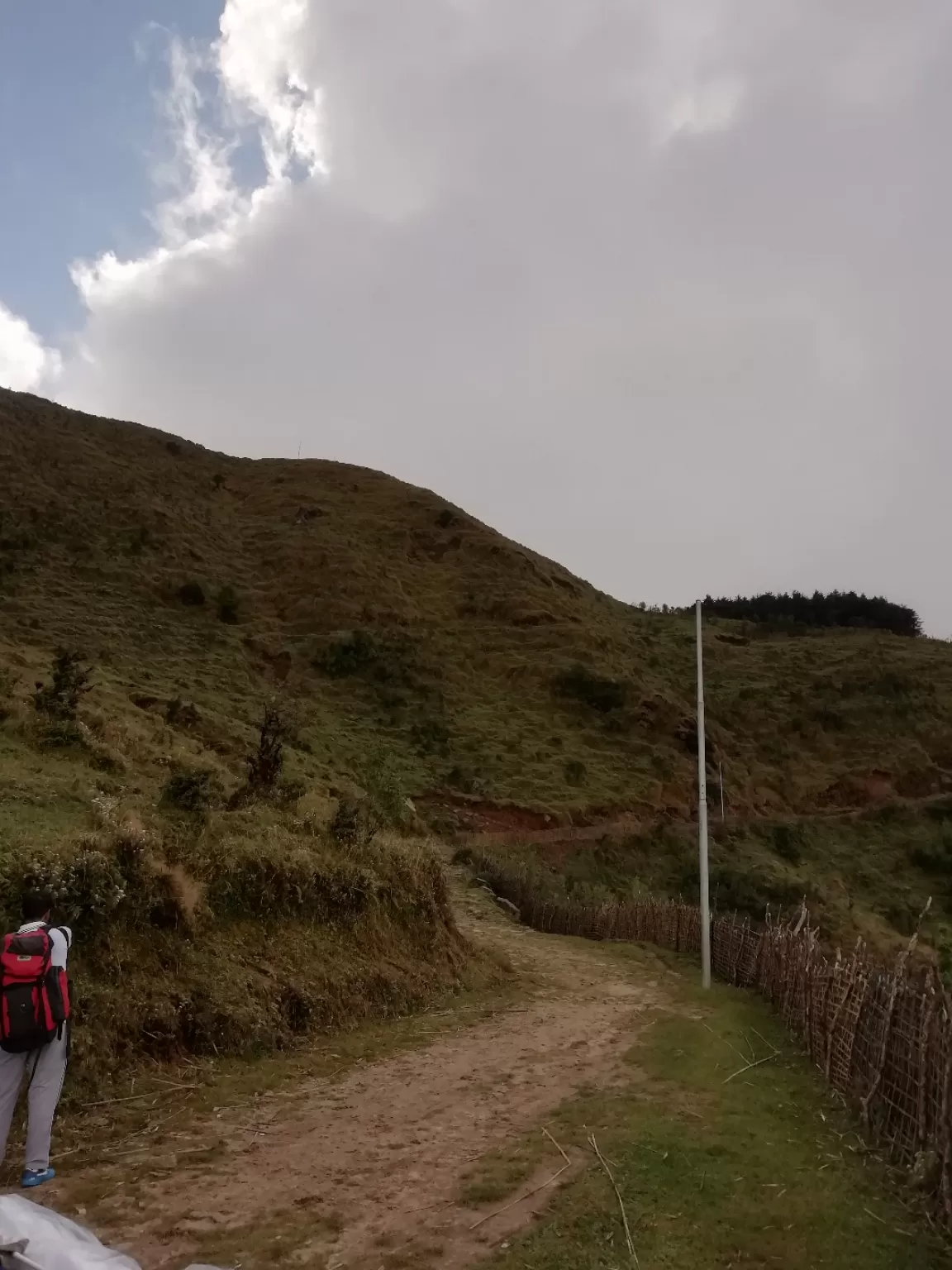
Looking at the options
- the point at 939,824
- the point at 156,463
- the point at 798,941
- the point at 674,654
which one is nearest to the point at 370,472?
the point at 156,463

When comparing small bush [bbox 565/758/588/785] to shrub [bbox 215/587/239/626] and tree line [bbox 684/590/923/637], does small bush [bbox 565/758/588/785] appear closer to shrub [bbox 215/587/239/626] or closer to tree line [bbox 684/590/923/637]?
shrub [bbox 215/587/239/626]

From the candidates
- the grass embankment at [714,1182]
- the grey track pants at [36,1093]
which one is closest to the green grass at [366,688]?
the grey track pants at [36,1093]

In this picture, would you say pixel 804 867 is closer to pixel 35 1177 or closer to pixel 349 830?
pixel 349 830

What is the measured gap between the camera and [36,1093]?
5.11 metres

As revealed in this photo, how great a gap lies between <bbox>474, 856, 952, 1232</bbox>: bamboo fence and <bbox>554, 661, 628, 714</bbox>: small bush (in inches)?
949

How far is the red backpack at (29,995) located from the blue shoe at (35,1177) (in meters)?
0.66

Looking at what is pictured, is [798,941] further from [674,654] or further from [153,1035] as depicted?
[674,654]

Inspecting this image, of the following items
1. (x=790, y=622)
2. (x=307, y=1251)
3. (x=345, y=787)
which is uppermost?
(x=790, y=622)

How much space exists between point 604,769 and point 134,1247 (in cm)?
2874

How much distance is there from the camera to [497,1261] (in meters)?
4.41

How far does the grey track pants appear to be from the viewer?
5043mm

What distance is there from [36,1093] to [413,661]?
32.0 meters

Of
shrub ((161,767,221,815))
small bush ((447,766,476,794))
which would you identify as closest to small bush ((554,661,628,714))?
small bush ((447,766,476,794))

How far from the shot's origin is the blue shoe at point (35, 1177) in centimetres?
498
